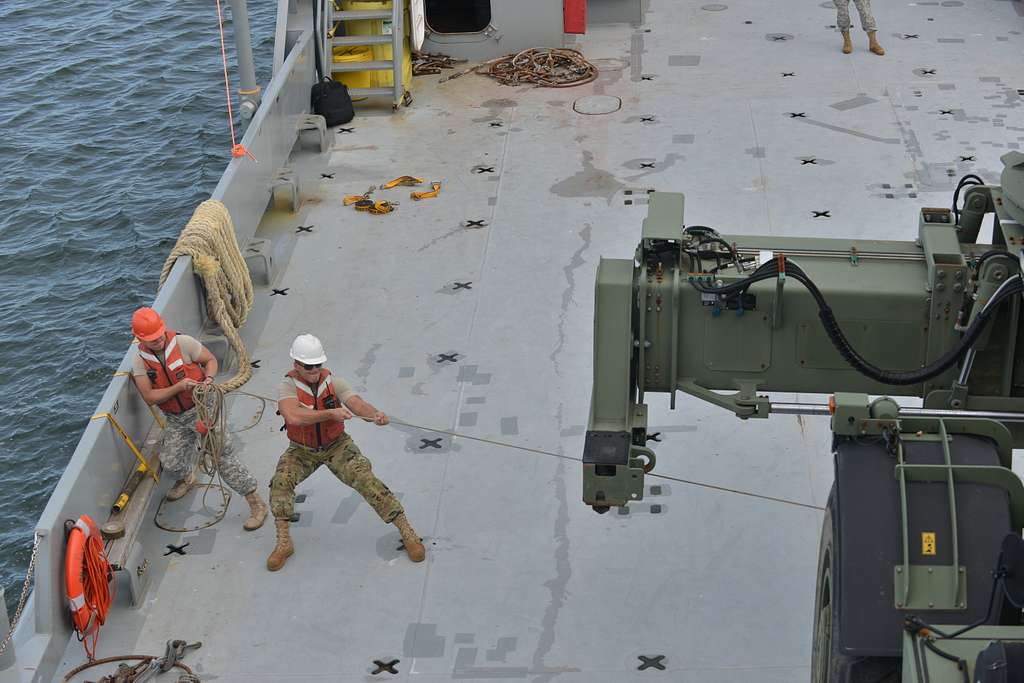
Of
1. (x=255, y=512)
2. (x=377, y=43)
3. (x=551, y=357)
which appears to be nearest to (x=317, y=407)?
(x=255, y=512)

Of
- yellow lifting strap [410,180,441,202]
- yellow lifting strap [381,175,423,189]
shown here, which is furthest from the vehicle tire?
yellow lifting strap [381,175,423,189]

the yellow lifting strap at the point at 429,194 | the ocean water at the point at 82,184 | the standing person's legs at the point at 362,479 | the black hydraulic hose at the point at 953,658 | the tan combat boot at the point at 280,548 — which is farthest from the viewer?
the yellow lifting strap at the point at 429,194

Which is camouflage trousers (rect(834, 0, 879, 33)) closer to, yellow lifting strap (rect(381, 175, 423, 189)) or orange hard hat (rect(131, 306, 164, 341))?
yellow lifting strap (rect(381, 175, 423, 189))

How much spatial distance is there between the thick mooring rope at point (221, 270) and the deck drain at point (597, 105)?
193 inches

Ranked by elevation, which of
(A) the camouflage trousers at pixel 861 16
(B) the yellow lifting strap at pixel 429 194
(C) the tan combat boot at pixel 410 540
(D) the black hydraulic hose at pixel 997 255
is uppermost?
(D) the black hydraulic hose at pixel 997 255

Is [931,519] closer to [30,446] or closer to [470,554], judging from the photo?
[470,554]

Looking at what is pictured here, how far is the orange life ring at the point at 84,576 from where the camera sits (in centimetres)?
671

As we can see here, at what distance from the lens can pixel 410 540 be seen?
750 cm

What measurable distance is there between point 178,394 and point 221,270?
1.93m

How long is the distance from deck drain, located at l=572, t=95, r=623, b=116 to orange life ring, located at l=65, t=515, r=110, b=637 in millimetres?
8012

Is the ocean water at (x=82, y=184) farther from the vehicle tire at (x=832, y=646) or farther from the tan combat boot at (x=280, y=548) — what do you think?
the vehicle tire at (x=832, y=646)

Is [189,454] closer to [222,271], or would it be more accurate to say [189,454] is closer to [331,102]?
[222,271]

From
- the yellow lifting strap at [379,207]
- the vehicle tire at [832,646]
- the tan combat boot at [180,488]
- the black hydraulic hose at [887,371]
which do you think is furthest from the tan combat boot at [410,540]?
the yellow lifting strap at [379,207]

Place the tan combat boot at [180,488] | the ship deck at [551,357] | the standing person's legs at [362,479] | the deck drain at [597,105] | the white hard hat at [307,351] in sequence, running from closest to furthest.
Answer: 1. the ship deck at [551,357]
2. the white hard hat at [307,351]
3. the standing person's legs at [362,479]
4. the tan combat boot at [180,488]
5. the deck drain at [597,105]
